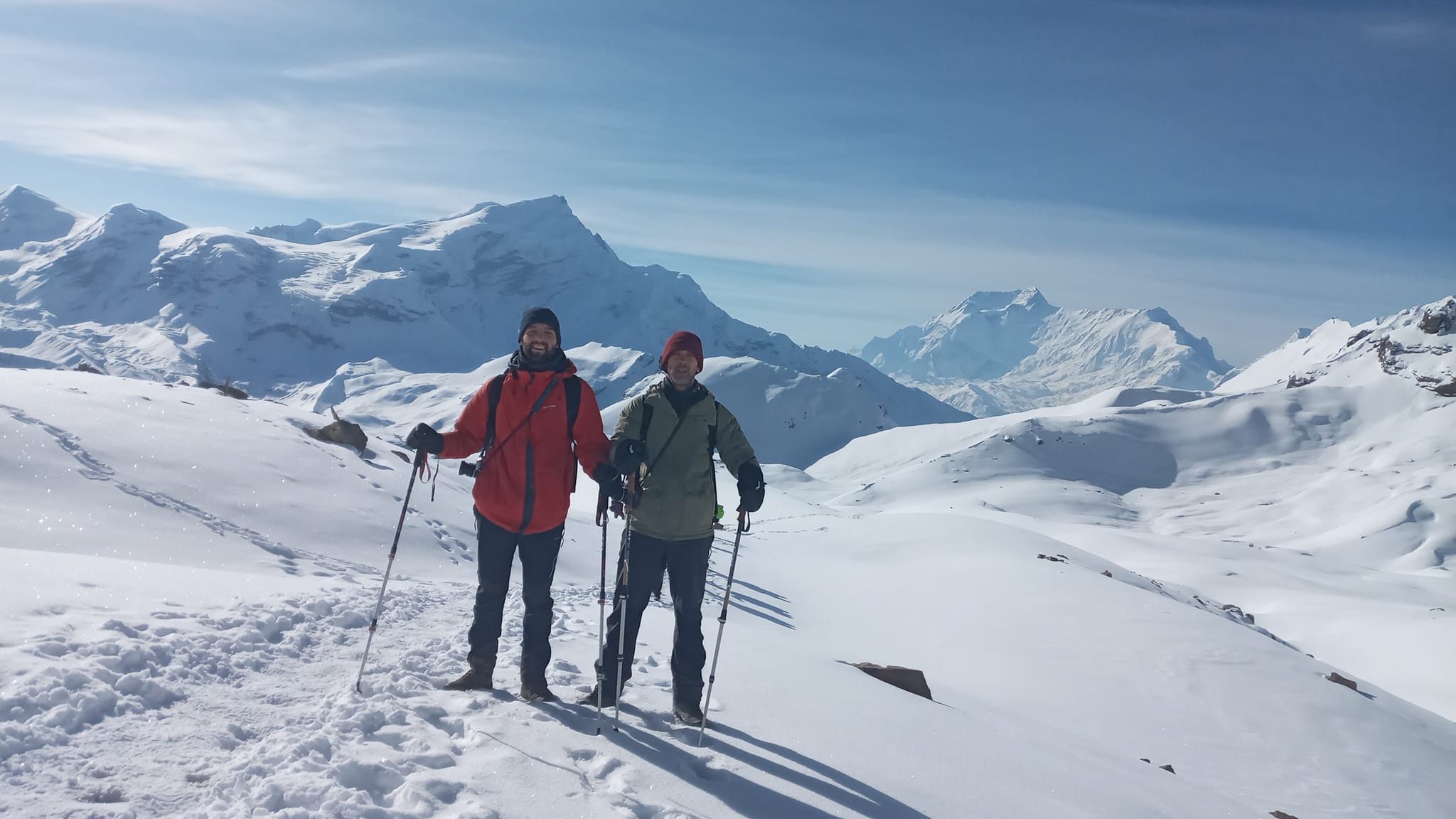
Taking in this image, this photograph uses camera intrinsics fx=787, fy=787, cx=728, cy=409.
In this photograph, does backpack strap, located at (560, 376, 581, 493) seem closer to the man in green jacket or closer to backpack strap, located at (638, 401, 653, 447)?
the man in green jacket

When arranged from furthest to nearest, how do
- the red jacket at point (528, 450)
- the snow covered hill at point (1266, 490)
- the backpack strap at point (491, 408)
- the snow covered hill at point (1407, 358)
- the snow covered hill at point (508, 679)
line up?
the snow covered hill at point (1407, 358)
the snow covered hill at point (1266, 490)
the backpack strap at point (491, 408)
the red jacket at point (528, 450)
the snow covered hill at point (508, 679)

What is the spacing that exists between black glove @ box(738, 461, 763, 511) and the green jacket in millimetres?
62

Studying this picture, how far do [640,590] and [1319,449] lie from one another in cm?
14597

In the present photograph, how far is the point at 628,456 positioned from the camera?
5.26 meters

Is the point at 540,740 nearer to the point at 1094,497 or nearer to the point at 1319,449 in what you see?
the point at 1094,497

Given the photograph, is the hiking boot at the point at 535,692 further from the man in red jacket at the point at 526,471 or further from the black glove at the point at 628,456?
the black glove at the point at 628,456

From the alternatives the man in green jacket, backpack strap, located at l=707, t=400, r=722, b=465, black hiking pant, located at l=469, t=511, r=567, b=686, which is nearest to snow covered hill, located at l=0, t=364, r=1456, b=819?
black hiking pant, located at l=469, t=511, r=567, b=686

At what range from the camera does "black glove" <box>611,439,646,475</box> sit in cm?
525

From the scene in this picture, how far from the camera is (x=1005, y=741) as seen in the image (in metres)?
6.75

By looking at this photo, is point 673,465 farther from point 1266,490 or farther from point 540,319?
point 1266,490

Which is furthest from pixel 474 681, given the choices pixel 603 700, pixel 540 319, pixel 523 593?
pixel 540 319

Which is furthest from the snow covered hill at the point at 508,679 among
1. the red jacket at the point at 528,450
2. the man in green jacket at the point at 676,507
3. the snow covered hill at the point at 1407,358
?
the snow covered hill at the point at 1407,358

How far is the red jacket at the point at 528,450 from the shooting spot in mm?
5359

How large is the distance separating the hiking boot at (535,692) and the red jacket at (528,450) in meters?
1.05
